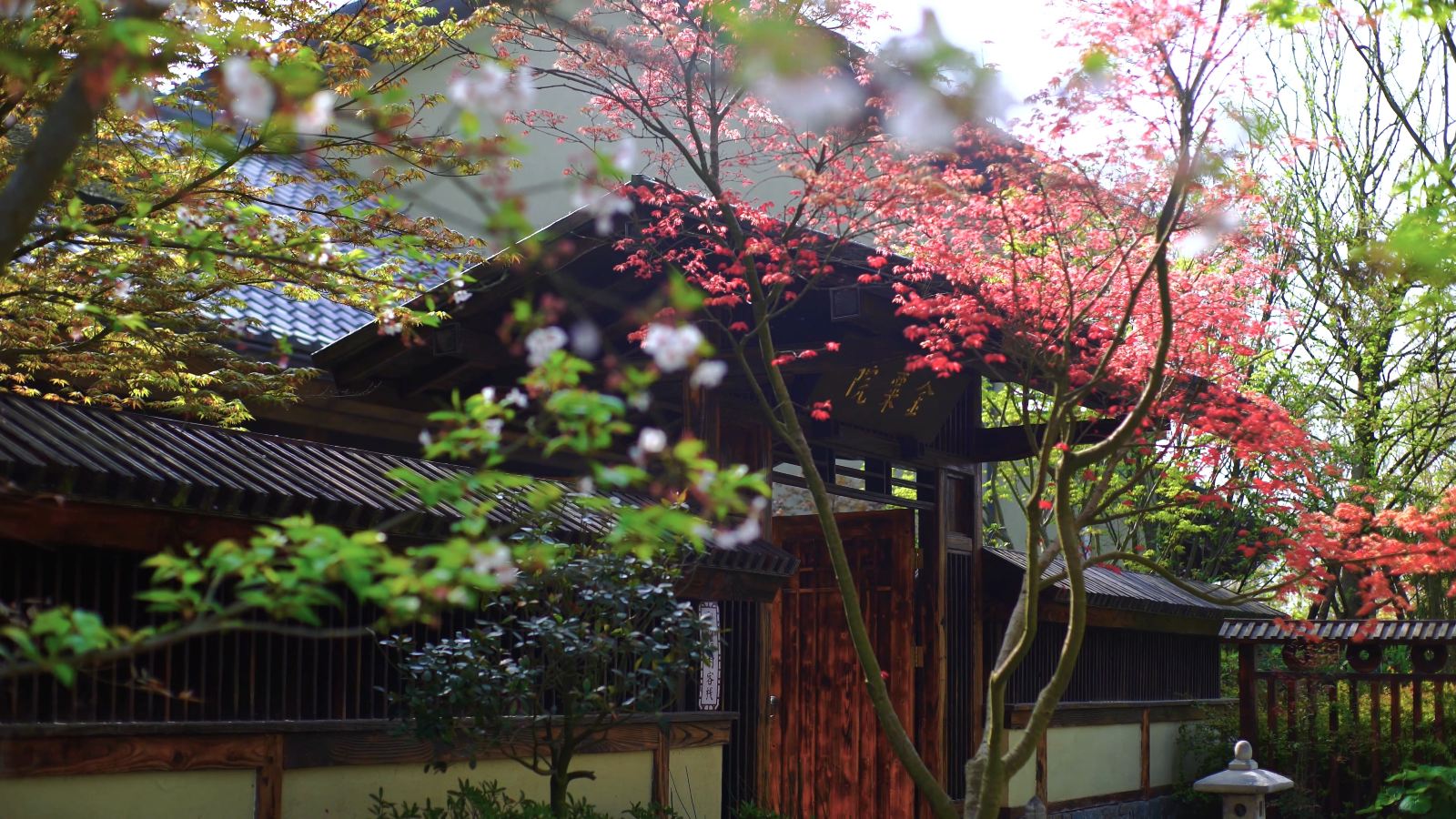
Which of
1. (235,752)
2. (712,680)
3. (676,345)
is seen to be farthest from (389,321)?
(676,345)

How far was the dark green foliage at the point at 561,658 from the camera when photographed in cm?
631

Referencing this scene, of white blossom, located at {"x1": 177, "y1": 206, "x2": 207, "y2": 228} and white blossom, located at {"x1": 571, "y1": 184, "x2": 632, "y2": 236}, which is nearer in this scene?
white blossom, located at {"x1": 177, "y1": 206, "x2": 207, "y2": 228}

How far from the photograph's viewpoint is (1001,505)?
2261 centimetres

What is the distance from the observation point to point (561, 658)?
6613 mm

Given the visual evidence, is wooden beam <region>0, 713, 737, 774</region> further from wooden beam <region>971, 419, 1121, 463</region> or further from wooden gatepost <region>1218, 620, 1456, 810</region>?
wooden gatepost <region>1218, 620, 1456, 810</region>

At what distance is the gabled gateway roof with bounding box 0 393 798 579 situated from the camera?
5.33 m

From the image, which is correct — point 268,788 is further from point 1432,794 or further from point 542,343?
point 1432,794

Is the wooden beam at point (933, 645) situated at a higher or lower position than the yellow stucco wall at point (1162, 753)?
higher

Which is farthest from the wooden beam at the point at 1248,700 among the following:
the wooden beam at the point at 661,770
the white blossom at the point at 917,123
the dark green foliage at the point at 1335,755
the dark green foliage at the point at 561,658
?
the dark green foliage at the point at 561,658

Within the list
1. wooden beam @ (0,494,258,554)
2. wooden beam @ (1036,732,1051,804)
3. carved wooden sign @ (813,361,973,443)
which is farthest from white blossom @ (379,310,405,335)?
wooden beam @ (1036,732,1051,804)

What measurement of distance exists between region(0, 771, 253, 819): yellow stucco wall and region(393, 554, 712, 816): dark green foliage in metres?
0.83

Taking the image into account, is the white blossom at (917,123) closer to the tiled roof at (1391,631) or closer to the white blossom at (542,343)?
the white blossom at (542,343)

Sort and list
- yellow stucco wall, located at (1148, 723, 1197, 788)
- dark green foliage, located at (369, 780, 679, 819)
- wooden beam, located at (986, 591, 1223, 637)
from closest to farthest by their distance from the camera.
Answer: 1. dark green foliage, located at (369, 780, 679, 819)
2. wooden beam, located at (986, 591, 1223, 637)
3. yellow stucco wall, located at (1148, 723, 1197, 788)

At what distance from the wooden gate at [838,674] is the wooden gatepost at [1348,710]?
130 inches
